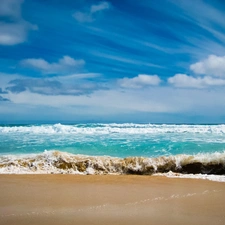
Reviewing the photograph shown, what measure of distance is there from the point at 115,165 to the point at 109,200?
3.49 metres

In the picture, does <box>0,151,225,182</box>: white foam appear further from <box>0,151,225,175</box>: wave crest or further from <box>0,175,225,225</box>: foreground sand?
<box>0,175,225,225</box>: foreground sand

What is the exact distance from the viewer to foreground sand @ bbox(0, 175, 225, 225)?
4027 mm

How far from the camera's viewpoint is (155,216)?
412 cm

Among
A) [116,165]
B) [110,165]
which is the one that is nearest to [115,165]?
[116,165]

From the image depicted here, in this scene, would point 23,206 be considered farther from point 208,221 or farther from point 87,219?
point 208,221

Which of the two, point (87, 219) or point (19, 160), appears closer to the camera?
point (87, 219)

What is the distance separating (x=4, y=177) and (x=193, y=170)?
16.9 feet

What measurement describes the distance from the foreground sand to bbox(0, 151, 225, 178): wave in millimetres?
1269

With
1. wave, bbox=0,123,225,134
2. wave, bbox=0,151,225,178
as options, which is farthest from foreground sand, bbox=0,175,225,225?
wave, bbox=0,123,225,134

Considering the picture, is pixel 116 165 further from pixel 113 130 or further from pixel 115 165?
pixel 113 130

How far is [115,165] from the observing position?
8.46 meters

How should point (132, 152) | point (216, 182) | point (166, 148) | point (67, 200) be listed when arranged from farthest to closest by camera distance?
point (166, 148) < point (132, 152) < point (216, 182) < point (67, 200)

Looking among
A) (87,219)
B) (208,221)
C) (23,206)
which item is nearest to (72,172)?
(23,206)

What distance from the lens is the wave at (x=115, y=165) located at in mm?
8203
